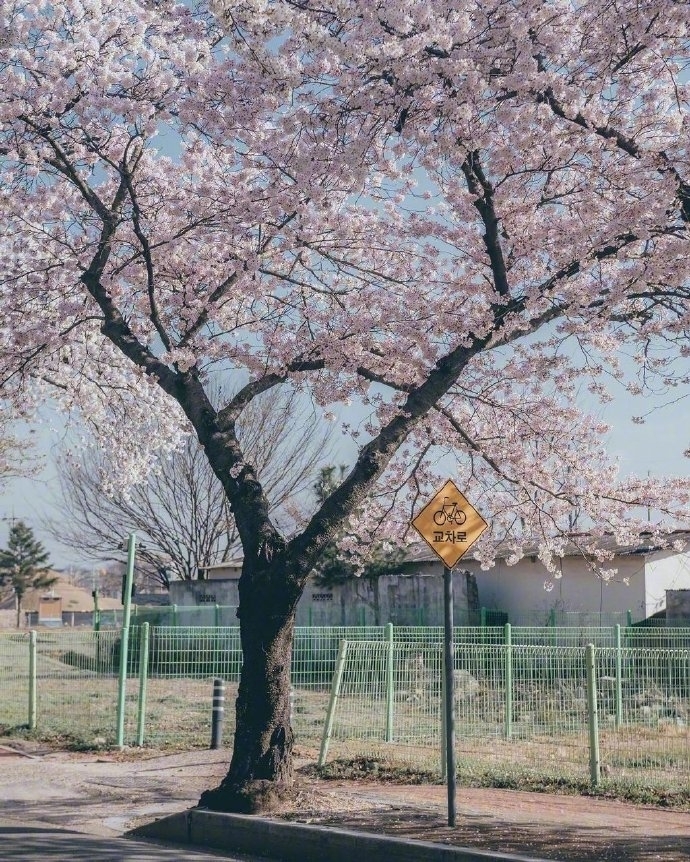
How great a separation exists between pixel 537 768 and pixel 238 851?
14.5 feet

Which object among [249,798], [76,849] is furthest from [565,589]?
[76,849]

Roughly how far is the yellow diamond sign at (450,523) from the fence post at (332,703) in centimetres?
419

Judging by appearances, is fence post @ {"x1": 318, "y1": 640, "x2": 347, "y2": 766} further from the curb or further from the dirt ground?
the curb

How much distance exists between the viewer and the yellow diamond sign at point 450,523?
376 inches

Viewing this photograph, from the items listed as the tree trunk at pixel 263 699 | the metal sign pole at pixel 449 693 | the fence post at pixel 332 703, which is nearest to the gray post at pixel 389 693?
the fence post at pixel 332 703

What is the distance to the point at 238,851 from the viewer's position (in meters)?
9.60

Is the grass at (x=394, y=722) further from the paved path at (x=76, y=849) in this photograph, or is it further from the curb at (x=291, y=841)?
the paved path at (x=76, y=849)

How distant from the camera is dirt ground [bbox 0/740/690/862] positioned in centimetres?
874

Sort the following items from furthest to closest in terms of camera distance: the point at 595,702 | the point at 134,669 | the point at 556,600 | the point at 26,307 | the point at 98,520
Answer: the point at 98,520 → the point at 556,600 → the point at 134,669 → the point at 26,307 → the point at 595,702

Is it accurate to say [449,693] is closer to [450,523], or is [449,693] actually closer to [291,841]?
[450,523]

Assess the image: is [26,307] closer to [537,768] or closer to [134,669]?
[134,669]

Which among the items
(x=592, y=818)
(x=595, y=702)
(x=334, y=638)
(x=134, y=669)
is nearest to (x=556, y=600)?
(x=334, y=638)

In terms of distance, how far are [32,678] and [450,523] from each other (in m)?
10.1

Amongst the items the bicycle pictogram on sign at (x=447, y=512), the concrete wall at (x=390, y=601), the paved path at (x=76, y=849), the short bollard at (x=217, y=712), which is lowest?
the paved path at (x=76, y=849)
